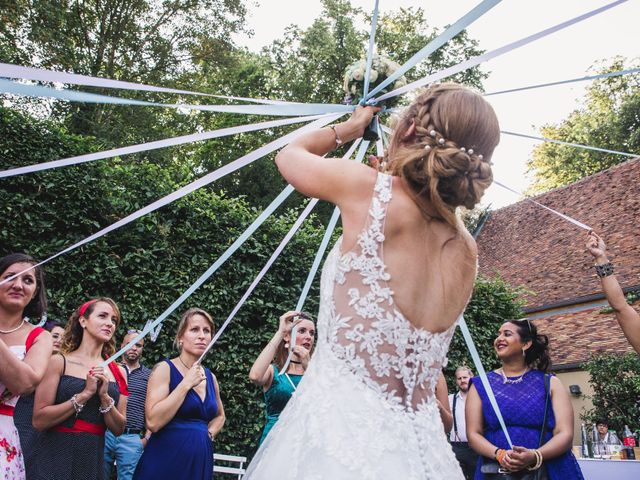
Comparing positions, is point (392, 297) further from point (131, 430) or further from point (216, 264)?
point (131, 430)

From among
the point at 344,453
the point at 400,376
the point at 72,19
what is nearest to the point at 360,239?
the point at 400,376

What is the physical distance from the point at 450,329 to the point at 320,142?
2.63ft

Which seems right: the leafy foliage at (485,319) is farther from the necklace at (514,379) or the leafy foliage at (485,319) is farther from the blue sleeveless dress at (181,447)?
the blue sleeveless dress at (181,447)

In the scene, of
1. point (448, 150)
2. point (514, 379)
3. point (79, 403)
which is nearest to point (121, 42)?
point (79, 403)

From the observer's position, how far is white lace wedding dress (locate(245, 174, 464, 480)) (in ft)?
5.60

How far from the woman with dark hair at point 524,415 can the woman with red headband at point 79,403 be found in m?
2.57

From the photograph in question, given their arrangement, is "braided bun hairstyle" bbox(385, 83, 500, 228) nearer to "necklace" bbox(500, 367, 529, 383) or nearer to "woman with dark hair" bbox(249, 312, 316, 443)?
"woman with dark hair" bbox(249, 312, 316, 443)

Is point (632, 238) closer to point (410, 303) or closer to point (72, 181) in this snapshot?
point (72, 181)

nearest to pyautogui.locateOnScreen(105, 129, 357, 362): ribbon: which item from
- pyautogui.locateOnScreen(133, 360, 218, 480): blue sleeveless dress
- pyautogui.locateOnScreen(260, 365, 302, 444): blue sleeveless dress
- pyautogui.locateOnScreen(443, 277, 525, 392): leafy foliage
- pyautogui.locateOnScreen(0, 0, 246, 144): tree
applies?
pyautogui.locateOnScreen(133, 360, 218, 480): blue sleeveless dress

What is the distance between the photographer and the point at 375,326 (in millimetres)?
1823

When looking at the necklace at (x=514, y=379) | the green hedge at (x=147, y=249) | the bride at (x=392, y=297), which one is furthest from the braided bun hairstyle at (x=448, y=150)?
the green hedge at (x=147, y=249)

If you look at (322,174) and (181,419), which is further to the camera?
(181,419)

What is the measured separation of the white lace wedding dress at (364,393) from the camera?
5.60 feet

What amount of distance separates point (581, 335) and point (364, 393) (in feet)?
49.9
